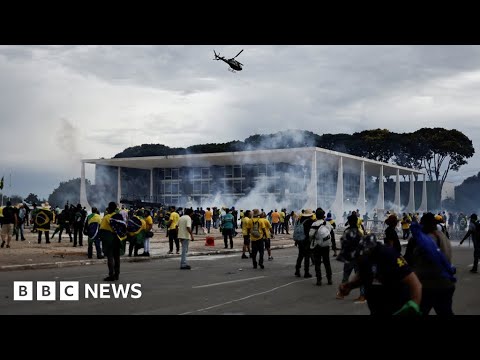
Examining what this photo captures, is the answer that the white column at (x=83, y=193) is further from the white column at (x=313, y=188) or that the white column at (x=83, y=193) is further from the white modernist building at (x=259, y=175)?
the white column at (x=313, y=188)

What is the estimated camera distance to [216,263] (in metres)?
19.6

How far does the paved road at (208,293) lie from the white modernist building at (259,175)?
37.5 metres

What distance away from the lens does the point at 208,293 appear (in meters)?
11.9

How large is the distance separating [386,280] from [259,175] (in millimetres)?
57470

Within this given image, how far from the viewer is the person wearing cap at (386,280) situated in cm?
527

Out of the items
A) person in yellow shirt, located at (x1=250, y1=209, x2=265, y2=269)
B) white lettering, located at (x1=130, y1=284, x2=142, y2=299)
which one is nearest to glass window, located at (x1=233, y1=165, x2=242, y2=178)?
person in yellow shirt, located at (x1=250, y1=209, x2=265, y2=269)

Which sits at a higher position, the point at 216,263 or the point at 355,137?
the point at 355,137

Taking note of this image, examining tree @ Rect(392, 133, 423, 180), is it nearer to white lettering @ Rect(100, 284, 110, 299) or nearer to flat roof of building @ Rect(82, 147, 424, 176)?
flat roof of building @ Rect(82, 147, 424, 176)

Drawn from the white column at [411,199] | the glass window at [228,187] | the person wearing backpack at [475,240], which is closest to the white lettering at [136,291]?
the person wearing backpack at [475,240]
